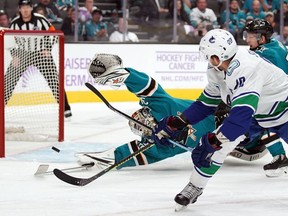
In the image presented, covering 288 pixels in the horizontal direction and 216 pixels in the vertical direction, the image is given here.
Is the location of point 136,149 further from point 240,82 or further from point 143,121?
point 240,82

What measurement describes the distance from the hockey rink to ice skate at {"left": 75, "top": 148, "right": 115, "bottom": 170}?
5 centimetres

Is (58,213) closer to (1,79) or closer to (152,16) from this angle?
(1,79)

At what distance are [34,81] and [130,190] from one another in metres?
2.82

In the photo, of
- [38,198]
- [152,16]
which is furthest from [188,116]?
[152,16]

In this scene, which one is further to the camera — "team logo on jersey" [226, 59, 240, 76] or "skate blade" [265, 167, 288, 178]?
"skate blade" [265, 167, 288, 178]

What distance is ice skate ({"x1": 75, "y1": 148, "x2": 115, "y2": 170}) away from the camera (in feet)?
14.1

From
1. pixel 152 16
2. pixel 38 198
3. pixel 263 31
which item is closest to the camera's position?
pixel 38 198

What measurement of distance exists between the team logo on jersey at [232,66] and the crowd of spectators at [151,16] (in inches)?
193

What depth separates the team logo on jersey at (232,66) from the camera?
3.28 metres

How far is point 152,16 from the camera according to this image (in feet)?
29.5

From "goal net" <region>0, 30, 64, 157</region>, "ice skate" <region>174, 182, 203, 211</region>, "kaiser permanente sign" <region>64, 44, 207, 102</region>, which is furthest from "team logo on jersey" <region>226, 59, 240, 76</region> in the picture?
"kaiser permanente sign" <region>64, 44, 207, 102</region>

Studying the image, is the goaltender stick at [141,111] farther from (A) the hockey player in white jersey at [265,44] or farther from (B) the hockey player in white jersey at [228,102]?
(A) the hockey player in white jersey at [265,44]

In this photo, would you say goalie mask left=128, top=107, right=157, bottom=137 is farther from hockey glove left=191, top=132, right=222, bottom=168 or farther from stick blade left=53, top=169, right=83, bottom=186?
hockey glove left=191, top=132, right=222, bottom=168

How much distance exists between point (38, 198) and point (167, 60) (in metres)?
5.11
